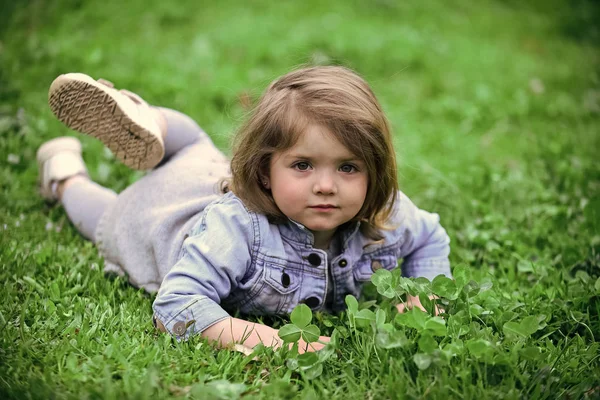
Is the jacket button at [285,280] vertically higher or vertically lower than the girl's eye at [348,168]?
lower

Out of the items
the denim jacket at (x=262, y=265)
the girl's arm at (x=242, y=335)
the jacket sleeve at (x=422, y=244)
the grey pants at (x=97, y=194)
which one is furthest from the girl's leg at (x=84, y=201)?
the jacket sleeve at (x=422, y=244)

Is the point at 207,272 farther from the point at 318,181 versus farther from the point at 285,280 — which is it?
the point at 318,181

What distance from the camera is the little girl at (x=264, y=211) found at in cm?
211

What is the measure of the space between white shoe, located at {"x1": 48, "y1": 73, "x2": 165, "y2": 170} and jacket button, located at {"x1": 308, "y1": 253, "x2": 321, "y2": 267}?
0.78 m

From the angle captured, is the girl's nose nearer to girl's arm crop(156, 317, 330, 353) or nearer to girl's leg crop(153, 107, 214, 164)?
girl's arm crop(156, 317, 330, 353)

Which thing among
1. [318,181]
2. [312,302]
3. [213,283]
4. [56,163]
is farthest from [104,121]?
[312,302]

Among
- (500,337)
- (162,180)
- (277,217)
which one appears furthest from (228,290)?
(500,337)

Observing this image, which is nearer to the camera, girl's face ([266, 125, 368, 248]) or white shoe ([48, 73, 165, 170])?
girl's face ([266, 125, 368, 248])

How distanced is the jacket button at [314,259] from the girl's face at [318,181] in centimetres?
15

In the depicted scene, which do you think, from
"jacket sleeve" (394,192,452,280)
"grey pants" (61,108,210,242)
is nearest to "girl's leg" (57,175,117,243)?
"grey pants" (61,108,210,242)

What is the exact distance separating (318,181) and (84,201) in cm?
132

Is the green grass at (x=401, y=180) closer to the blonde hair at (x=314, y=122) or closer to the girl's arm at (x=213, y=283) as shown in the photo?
the girl's arm at (x=213, y=283)

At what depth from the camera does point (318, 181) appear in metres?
2.11

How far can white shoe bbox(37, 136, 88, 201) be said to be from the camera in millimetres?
3045
